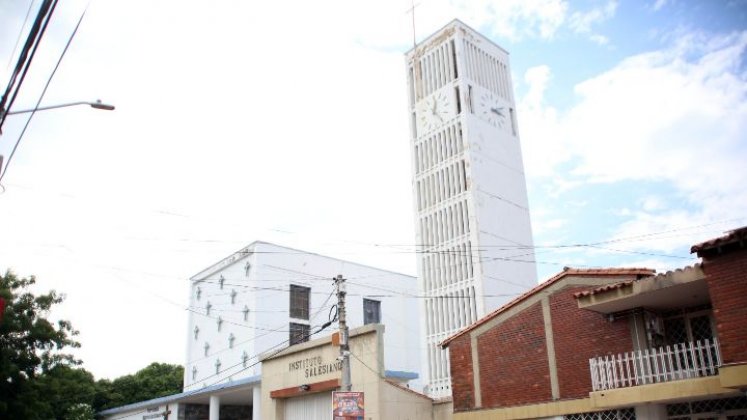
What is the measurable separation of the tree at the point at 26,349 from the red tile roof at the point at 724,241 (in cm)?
2389

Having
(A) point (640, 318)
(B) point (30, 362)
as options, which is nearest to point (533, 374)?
(A) point (640, 318)

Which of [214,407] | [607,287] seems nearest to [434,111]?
[214,407]

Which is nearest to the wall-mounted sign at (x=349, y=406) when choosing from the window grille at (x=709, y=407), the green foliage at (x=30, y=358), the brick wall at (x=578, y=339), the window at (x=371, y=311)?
the brick wall at (x=578, y=339)

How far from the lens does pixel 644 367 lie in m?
17.0

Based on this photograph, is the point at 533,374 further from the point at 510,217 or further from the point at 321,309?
the point at 510,217

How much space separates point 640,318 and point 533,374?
3.51 meters

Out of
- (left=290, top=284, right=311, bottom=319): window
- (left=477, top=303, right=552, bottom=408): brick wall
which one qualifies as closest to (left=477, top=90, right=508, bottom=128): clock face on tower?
(left=290, top=284, right=311, bottom=319): window

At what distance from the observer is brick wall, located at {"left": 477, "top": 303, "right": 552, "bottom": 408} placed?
747 inches

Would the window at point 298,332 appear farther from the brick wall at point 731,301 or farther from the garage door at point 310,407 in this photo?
the brick wall at point 731,301

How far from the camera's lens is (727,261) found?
13.6 metres

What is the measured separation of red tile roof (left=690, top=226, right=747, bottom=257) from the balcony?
2.70m

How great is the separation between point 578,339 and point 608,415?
79.8 inches

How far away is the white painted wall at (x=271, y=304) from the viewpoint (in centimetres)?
4775

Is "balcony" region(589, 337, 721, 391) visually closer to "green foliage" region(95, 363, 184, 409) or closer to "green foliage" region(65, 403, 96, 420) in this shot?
"green foliage" region(65, 403, 96, 420)
